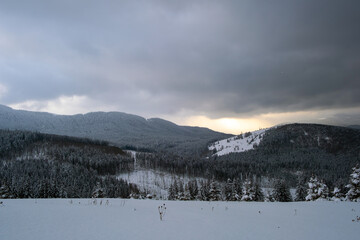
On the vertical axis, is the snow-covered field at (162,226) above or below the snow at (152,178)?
above

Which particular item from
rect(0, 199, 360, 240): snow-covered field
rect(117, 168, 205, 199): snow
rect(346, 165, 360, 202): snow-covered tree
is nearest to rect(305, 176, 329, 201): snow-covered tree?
rect(346, 165, 360, 202): snow-covered tree

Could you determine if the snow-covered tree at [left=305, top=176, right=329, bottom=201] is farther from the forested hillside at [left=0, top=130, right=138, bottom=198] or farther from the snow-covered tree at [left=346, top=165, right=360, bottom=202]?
the forested hillside at [left=0, top=130, right=138, bottom=198]

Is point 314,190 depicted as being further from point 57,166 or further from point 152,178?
point 57,166

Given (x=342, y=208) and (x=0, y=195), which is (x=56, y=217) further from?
(x=0, y=195)

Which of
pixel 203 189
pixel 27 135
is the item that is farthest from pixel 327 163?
pixel 27 135

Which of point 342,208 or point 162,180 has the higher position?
point 342,208

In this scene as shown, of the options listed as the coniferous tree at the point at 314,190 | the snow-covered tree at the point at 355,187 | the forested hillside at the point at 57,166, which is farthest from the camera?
the forested hillside at the point at 57,166

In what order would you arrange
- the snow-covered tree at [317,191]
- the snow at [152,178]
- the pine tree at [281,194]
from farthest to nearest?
the snow at [152,178], the pine tree at [281,194], the snow-covered tree at [317,191]

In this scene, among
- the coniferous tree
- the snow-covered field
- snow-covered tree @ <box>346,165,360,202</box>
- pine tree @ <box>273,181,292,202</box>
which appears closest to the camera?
the snow-covered field

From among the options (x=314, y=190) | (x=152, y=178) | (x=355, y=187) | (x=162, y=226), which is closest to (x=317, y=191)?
(x=314, y=190)

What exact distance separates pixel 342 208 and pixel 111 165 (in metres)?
137

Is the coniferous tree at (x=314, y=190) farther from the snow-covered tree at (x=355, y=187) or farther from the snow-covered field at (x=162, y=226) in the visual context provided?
the snow-covered field at (x=162, y=226)

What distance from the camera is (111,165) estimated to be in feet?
436

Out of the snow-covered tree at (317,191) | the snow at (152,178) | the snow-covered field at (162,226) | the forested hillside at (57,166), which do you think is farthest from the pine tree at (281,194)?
the snow at (152,178)
